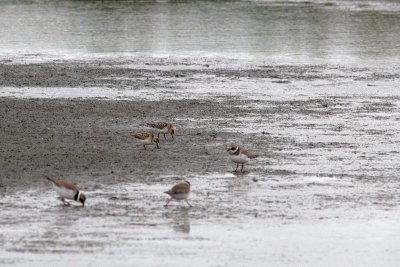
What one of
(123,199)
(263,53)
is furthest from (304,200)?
(263,53)

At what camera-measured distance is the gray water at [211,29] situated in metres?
35.4

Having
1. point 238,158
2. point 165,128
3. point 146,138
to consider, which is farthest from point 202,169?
point 165,128

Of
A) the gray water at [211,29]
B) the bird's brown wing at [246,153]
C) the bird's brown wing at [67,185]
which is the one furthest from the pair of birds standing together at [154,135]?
the gray water at [211,29]

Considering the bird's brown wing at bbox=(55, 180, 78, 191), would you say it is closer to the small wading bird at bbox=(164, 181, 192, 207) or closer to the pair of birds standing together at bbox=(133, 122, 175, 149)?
the small wading bird at bbox=(164, 181, 192, 207)

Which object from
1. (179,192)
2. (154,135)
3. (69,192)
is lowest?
(69,192)

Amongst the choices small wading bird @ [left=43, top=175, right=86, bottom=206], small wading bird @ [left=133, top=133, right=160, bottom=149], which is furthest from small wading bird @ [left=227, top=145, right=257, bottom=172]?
small wading bird @ [left=43, top=175, right=86, bottom=206]

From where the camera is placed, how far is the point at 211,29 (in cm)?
4366

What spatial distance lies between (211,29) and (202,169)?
2722 centimetres

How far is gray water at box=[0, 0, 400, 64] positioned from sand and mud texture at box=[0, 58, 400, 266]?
22.2 ft

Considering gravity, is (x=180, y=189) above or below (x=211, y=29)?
below

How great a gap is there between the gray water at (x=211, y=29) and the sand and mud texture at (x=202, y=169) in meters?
6.75

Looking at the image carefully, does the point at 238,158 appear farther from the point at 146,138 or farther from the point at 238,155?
the point at 146,138

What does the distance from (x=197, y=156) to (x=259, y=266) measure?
621 cm

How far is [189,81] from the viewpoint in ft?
91.0
